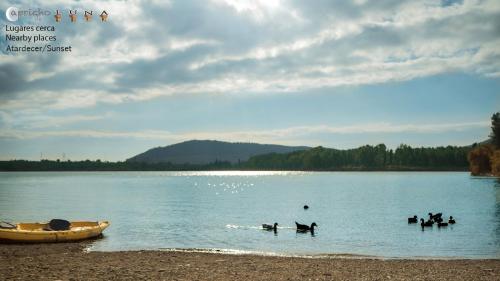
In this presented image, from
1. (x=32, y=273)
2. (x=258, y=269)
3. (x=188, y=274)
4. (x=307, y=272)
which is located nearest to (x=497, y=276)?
(x=307, y=272)

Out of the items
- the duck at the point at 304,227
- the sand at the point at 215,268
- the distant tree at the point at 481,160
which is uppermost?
the distant tree at the point at 481,160

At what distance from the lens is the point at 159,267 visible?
1056 inches

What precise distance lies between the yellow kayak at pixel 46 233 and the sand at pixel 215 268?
7.03 m

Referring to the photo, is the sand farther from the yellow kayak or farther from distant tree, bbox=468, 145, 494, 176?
distant tree, bbox=468, 145, 494, 176

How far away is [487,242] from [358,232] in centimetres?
1302

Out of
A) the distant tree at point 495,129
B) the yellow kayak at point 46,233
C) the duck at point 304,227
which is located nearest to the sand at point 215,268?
the yellow kayak at point 46,233

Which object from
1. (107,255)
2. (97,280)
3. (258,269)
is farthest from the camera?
(107,255)

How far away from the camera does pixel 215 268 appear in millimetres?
26656

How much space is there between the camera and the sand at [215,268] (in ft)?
77.4

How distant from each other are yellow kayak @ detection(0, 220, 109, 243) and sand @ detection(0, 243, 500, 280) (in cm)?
703

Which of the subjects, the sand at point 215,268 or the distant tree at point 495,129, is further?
the distant tree at point 495,129

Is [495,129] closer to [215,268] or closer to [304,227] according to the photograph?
[304,227]

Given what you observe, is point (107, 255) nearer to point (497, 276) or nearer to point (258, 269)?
point (258, 269)

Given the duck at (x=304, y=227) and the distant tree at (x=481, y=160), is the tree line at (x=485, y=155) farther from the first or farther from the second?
the duck at (x=304, y=227)
